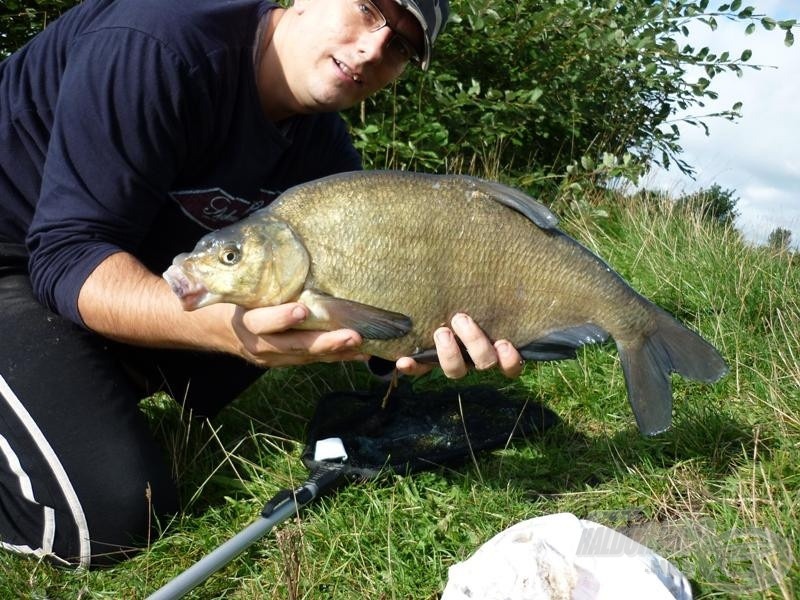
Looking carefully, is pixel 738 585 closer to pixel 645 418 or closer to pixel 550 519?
pixel 550 519

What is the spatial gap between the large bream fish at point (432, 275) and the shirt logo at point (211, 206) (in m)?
0.54

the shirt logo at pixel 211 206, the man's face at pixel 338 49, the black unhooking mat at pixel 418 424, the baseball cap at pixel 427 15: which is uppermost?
the baseball cap at pixel 427 15

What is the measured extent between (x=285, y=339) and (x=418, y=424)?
89 centimetres

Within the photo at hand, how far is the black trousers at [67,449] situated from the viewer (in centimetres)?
199

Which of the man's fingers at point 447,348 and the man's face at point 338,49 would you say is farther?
the man's face at point 338,49

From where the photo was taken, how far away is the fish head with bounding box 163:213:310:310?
1707 millimetres

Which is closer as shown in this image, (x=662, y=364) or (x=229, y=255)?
(x=229, y=255)

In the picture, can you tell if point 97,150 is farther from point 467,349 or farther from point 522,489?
point 522,489

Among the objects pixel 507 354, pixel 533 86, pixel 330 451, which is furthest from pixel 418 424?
pixel 533 86

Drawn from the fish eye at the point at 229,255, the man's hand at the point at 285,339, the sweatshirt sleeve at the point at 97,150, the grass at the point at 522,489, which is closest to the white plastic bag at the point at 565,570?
the grass at the point at 522,489

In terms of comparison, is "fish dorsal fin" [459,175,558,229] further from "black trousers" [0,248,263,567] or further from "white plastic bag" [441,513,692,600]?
"black trousers" [0,248,263,567]

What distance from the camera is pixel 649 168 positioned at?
17.3ft

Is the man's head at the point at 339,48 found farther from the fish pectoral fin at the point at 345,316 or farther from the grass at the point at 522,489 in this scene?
the grass at the point at 522,489

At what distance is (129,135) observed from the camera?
1954 mm
